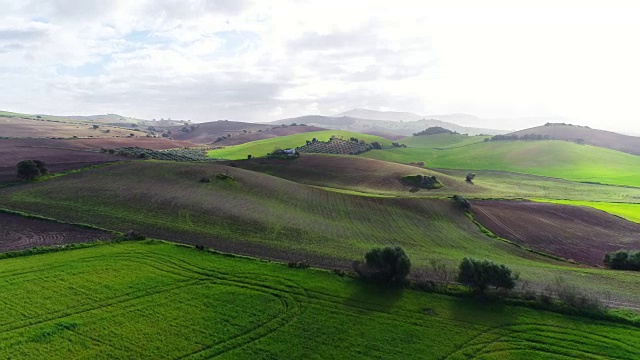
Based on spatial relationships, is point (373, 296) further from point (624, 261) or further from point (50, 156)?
point (50, 156)

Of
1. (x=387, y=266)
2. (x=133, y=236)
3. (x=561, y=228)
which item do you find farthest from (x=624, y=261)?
(x=133, y=236)

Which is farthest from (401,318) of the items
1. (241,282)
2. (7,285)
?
(7,285)

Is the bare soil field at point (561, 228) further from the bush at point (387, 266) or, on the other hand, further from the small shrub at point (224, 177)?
the small shrub at point (224, 177)

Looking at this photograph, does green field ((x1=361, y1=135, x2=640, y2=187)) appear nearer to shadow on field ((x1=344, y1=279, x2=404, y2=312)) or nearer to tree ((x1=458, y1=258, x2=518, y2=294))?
tree ((x1=458, y1=258, x2=518, y2=294))

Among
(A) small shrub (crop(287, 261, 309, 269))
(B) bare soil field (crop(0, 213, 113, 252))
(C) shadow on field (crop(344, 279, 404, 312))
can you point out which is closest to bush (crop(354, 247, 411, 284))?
(C) shadow on field (crop(344, 279, 404, 312))

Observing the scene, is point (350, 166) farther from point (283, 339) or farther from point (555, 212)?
point (283, 339)
